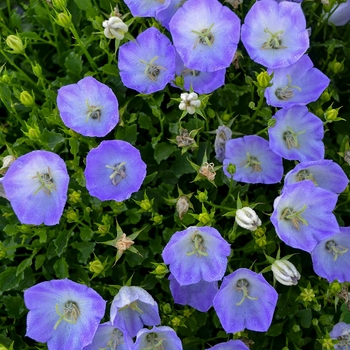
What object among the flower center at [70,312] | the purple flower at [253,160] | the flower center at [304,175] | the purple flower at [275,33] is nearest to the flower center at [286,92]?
the purple flower at [275,33]

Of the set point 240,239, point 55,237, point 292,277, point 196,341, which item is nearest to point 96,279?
point 55,237

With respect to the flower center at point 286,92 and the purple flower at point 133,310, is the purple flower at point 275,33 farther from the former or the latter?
the purple flower at point 133,310

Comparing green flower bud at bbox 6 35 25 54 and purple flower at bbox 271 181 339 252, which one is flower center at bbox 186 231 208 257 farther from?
green flower bud at bbox 6 35 25 54

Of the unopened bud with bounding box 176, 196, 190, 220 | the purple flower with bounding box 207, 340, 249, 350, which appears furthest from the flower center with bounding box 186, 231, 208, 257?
the purple flower with bounding box 207, 340, 249, 350

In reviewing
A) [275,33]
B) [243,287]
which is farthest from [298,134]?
[243,287]

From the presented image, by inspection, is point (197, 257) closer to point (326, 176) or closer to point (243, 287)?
point (243, 287)
